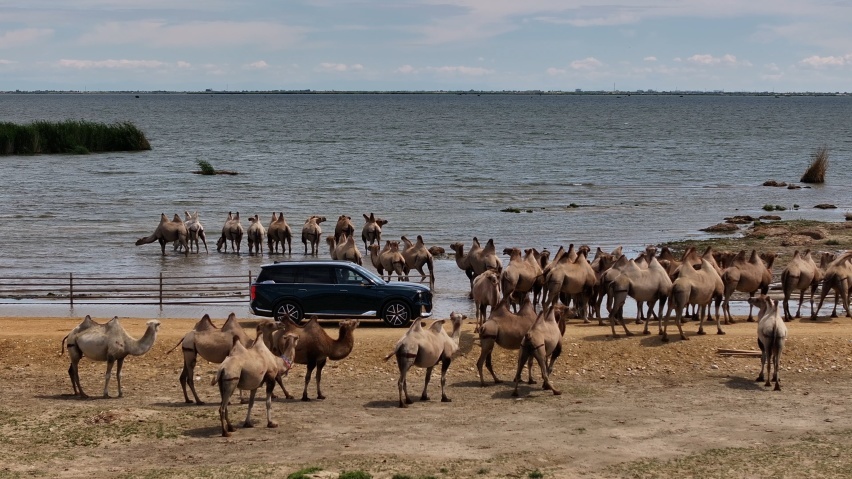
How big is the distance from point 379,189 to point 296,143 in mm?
51420

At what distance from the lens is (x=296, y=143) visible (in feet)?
376

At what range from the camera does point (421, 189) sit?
64.8 m

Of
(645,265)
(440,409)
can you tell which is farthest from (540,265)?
(440,409)

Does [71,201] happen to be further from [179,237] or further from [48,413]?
[48,413]

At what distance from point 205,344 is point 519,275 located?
848 cm

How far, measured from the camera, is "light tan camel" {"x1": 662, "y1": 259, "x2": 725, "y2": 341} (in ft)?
71.6

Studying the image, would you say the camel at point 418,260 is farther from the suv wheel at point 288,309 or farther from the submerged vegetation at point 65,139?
the submerged vegetation at point 65,139

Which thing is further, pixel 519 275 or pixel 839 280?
pixel 839 280

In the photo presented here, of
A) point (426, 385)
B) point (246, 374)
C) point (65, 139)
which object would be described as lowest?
point (426, 385)

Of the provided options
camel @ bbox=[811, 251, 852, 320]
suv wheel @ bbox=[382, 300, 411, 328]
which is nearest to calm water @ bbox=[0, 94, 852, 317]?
suv wheel @ bbox=[382, 300, 411, 328]

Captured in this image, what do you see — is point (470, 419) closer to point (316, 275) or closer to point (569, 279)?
point (569, 279)

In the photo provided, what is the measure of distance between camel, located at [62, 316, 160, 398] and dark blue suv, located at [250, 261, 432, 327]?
19.3ft

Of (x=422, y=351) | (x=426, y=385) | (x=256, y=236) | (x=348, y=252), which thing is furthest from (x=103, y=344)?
(x=256, y=236)

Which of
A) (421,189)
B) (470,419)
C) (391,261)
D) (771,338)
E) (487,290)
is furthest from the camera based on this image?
(421,189)
